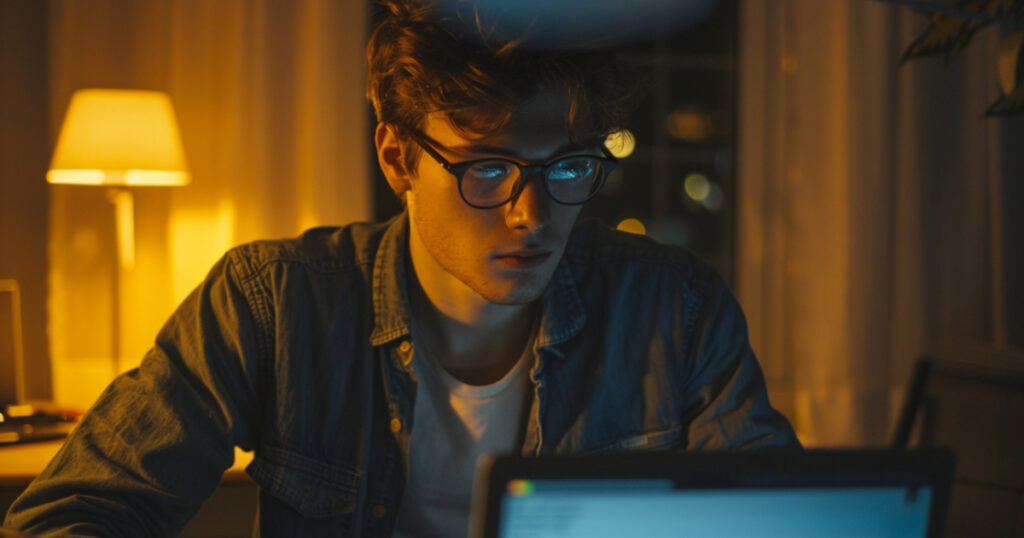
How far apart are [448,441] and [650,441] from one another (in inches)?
10.3

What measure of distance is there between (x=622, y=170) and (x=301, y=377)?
2532mm

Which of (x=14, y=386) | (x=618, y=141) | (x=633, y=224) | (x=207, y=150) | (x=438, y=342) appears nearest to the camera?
(x=438, y=342)

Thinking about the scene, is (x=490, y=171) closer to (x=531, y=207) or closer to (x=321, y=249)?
Result: (x=531, y=207)

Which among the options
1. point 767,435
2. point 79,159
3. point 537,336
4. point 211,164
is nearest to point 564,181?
point 537,336

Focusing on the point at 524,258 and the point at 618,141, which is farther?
the point at 618,141

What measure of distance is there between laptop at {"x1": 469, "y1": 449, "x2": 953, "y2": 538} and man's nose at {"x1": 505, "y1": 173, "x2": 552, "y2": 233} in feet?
1.94

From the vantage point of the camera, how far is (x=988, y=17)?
1045 mm

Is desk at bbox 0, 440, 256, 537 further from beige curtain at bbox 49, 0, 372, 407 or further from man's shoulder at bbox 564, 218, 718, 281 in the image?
beige curtain at bbox 49, 0, 372, 407

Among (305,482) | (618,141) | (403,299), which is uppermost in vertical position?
(618,141)

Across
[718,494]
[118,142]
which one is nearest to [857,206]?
[118,142]

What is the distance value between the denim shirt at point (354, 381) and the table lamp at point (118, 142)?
1370mm

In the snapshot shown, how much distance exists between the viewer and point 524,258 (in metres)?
1.19

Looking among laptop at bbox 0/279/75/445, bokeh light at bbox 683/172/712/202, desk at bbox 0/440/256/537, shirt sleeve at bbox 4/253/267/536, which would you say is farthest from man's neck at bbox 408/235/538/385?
bokeh light at bbox 683/172/712/202

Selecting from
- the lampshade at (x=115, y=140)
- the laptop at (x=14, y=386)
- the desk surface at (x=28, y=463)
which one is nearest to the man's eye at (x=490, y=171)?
the desk surface at (x=28, y=463)
